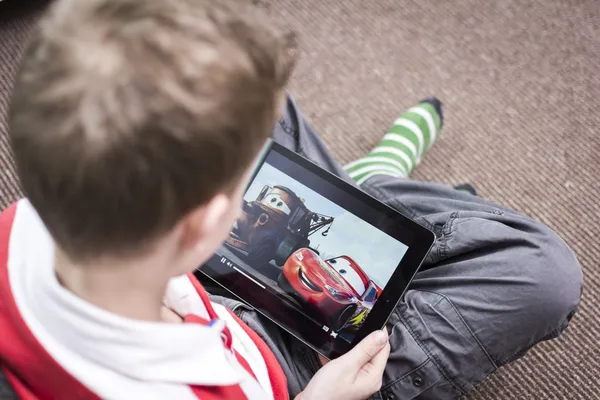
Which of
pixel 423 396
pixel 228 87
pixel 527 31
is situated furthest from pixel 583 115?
pixel 228 87

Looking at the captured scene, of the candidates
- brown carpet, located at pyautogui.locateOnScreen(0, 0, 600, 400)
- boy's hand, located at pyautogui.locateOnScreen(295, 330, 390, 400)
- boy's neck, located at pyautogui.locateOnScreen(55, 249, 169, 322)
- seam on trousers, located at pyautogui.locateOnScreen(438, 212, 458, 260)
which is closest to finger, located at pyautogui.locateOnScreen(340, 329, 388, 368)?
boy's hand, located at pyautogui.locateOnScreen(295, 330, 390, 400)

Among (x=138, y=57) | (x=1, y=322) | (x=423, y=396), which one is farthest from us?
(x=423, y=396)

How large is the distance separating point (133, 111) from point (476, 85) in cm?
88

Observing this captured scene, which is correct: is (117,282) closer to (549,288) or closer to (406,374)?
(406,374)

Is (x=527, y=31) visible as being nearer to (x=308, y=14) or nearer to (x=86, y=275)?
(x=308, y=14)

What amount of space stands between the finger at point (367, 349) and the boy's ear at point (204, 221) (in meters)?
0.28

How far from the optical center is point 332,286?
0.63 meters

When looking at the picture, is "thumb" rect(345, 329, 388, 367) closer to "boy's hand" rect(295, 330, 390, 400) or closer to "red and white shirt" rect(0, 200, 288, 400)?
"boy's hand" rect(295, 330, 390, 400)

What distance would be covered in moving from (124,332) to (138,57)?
0.19 m

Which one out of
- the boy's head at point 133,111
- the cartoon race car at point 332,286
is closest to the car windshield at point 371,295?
the cartoon race car at point 332,286

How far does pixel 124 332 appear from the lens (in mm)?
370

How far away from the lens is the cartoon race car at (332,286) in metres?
0.62

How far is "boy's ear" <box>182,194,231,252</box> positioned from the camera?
0.35m

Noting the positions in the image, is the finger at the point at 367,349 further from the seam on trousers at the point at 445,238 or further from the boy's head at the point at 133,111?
the boy's head at the point at 133,111
